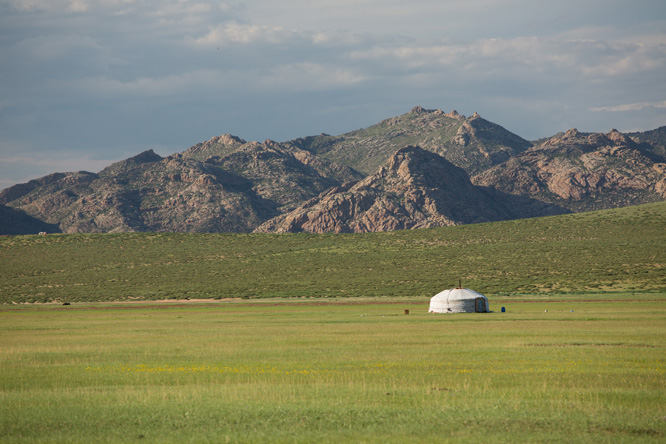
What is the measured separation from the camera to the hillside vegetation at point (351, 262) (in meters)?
100

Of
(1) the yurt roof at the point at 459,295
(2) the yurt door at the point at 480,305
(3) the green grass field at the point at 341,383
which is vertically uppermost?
(3) the green grass field at the point at 341,383

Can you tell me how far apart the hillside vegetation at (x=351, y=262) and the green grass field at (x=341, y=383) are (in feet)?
170

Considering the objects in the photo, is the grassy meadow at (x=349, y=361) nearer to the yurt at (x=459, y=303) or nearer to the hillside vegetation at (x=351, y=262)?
the hillside vegetation at (x=351, y=262)

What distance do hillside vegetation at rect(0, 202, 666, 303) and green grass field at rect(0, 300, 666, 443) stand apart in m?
51.8

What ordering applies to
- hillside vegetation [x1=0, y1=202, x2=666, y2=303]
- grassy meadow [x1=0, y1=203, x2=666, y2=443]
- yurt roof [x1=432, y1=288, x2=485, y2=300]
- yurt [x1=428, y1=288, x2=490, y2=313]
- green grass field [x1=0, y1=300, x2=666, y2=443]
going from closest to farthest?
green grass field [x1=0, y1=300, x2=666, y2=443] → grassy meadow [x1=0, y1=203, x2=666, y2=443] → yurt [x1=428, y1=288, x2=490, y2=313] → yurt roof [x1=432, y1=288, x2=485, y2=300] → hillside vegetation [x1=0, y1=202, x2=666, y2=303]

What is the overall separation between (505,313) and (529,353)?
32.0 metres

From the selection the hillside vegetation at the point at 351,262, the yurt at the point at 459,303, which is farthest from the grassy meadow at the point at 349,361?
the yurt at the point at 459,303

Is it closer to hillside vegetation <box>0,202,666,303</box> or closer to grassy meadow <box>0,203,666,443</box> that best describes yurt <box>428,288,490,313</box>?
grassy meadow <box>0,203,666,443</box>

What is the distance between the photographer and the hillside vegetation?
100 meters

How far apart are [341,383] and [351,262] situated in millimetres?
100619

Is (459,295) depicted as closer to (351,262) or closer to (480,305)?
(480,305)

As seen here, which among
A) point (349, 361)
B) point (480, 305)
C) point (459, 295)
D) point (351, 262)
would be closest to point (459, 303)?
point (459, 295)

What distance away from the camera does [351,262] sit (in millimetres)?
123562

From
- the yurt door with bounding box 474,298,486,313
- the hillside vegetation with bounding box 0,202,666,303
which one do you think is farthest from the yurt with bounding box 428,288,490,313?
the hillside vegetation with bounding box 0,202,666,303
